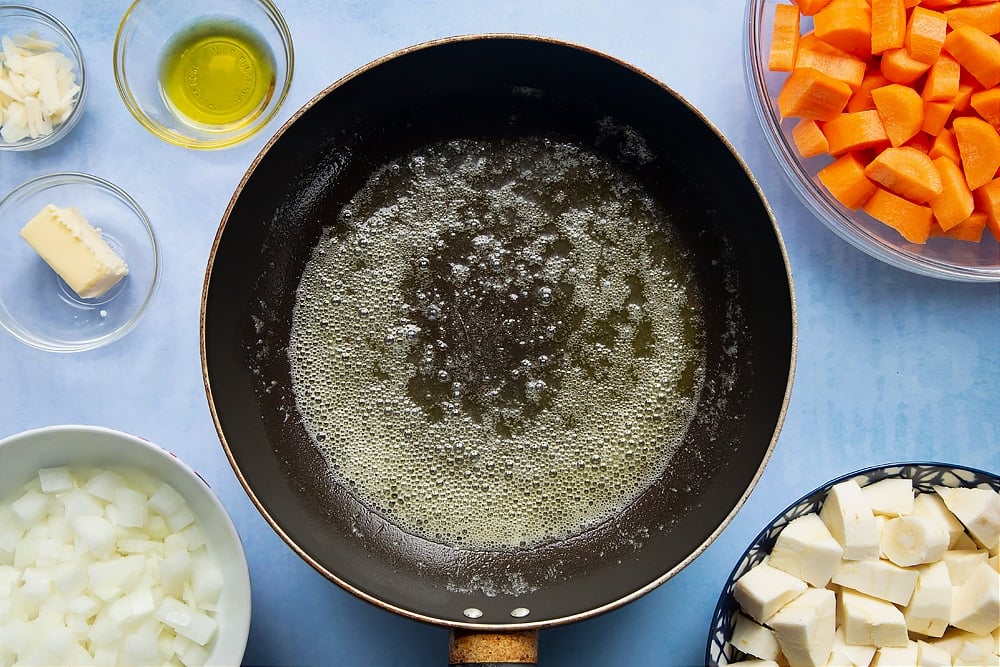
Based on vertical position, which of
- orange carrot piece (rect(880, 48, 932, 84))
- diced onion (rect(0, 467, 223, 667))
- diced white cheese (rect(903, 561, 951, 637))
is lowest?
diced onion (rect(0, 467, 223, 667))

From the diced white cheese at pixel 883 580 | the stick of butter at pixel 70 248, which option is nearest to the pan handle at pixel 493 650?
the diced white cheese at pixel 883 580

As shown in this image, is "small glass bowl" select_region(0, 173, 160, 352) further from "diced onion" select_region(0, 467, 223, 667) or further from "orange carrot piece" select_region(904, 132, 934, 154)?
"orange carrot piece" select_region(904, 132, 934, 154)

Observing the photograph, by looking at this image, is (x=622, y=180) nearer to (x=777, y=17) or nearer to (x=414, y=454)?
(x=777, y=17)

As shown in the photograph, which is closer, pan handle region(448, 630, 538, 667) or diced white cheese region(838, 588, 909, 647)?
pan handle region(448, 630, 538, 667)

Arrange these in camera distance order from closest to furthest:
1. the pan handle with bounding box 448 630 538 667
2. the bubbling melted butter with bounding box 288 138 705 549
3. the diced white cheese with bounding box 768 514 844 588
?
the pan handle with bounding box 448 630 538 667, the diced white cheese with bounding box 768 514 844 588, the bubbling melted butter with bounding box 288 138 705 549

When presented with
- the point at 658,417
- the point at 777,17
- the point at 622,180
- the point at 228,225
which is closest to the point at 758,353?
the point at 658,417

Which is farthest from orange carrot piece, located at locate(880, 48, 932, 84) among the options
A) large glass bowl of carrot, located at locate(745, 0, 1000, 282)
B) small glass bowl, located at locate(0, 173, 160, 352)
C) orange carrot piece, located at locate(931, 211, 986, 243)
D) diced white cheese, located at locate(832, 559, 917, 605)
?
small glass bowl, located at locate(0, 173, 160, 352)

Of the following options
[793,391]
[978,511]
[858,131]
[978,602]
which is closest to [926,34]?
[858,131]
